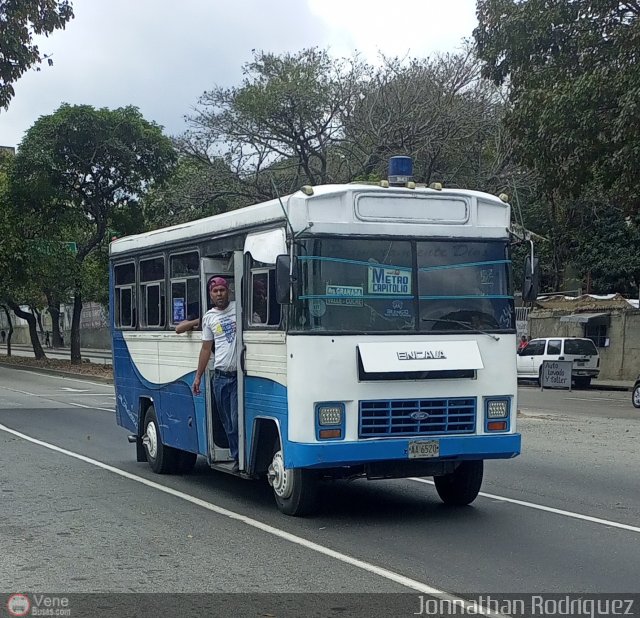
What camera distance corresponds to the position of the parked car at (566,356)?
3525cm

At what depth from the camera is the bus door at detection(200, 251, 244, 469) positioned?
32.1 feet

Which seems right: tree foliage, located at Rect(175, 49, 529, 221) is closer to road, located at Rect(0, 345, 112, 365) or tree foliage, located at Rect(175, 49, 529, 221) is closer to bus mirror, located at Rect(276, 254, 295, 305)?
bus mirror, located at Rect(276, 254, 295, 305)

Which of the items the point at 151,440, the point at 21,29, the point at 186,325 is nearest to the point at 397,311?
the point at 186,325

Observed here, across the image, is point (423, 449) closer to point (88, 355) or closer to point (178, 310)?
point (178, 310)

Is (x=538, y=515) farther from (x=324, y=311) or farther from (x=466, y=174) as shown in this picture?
(x=466, y=174)

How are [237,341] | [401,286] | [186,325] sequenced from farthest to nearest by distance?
[186,325], [237,341], [401,286]

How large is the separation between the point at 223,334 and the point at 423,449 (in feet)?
7.94

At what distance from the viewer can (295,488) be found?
896cm

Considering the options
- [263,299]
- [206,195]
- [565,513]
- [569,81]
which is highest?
[569,81]

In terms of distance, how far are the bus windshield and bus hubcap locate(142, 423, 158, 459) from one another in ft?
13.7

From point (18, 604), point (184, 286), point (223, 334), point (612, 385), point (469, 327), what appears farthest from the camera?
point (612, 385)

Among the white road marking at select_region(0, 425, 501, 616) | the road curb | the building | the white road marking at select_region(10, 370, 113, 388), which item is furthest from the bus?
the building

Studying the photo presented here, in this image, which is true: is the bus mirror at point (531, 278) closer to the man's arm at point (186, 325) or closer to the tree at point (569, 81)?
the man's arm at point (186, 325)

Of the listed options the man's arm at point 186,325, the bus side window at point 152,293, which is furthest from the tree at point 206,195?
the man's arm at point 186,325
